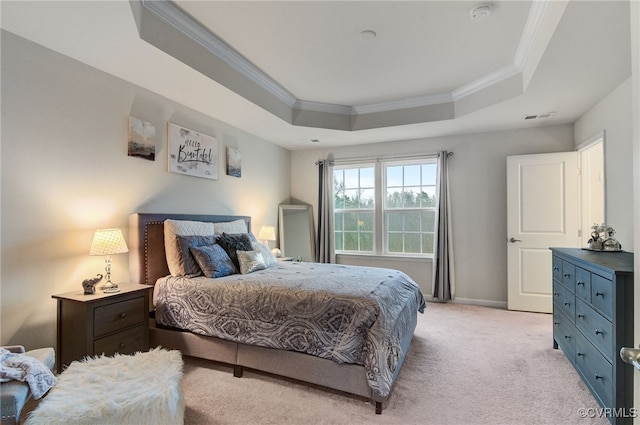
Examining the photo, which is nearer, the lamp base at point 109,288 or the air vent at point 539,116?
the lamp base at point 109,288

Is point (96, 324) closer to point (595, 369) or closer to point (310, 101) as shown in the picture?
point (310, 101)

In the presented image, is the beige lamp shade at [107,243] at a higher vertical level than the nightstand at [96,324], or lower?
higher

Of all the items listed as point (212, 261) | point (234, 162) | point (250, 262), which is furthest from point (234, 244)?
point (234, 162)

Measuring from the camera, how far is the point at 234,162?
13.7 feet

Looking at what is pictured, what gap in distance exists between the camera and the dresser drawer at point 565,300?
8.08ft

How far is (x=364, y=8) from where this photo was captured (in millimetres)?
2227

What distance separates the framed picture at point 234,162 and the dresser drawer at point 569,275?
3650mm

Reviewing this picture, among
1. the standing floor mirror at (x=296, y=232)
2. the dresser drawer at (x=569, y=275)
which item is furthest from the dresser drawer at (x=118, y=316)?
the dresser drawer at (x=569, y=275)

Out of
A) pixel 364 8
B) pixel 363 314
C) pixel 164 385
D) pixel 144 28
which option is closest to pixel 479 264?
pixel 363 314

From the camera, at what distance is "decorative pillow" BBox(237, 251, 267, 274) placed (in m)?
3.08

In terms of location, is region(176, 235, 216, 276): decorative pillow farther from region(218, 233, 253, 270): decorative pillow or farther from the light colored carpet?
the light colored carpet

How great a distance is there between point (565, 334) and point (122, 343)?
3.54 metres

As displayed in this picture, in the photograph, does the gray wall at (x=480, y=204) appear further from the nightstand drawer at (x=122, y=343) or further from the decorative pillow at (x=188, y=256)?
the nightstand drawer at (x=122, y=343)

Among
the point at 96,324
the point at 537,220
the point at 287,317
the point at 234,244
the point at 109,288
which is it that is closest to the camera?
the point at 96,324
